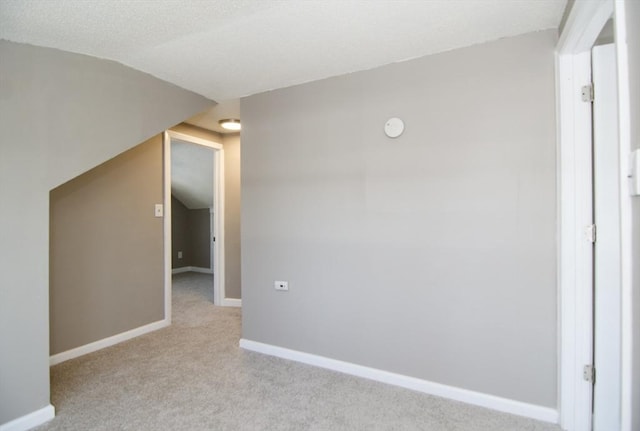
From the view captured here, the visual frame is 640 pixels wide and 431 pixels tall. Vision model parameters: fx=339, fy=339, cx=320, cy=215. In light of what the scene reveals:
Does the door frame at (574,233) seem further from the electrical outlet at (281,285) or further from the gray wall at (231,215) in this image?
the gray wall at (231,215)

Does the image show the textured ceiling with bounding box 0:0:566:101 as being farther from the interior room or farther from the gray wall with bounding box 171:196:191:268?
the gray wall with bounding box 171:196:191:268

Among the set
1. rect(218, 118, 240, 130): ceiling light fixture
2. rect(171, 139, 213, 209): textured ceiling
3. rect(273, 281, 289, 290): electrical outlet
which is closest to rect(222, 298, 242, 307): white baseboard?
rect(273, 281, 289, 290): electrical outlet

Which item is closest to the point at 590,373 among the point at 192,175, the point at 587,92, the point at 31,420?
the point at 587,92

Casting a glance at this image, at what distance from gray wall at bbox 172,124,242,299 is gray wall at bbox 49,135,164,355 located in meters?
0.92

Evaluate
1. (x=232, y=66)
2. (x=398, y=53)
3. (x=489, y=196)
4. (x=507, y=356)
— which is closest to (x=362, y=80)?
(x=398, y=53)

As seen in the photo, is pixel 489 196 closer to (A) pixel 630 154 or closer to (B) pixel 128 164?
(A) pixel 630 154

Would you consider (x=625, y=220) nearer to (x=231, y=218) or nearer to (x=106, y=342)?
(x=106, y=342)

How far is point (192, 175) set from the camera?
18.6 ft

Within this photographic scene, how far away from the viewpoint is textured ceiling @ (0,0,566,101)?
1.65m

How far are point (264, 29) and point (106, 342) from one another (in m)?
2.88

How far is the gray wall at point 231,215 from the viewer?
4.28m

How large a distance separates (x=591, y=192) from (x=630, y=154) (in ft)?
3.07

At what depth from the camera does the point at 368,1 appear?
1637 millimetres

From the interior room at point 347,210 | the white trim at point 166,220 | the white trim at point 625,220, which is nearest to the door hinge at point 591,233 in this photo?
the interior room at point 347,210
